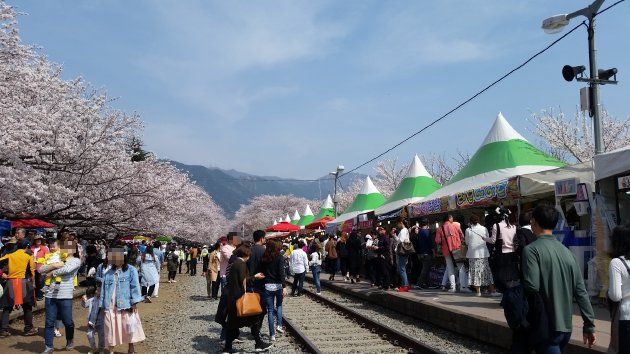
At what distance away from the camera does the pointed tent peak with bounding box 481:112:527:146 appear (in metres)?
15.5

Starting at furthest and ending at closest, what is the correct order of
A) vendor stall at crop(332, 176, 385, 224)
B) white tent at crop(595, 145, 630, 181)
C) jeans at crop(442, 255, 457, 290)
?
1. vendor stall at crop(332, 176, 385, 224)
2. jeans at crop(442, 255, 457, 290)
3. white tent at crop(595, 145, 630, 181)

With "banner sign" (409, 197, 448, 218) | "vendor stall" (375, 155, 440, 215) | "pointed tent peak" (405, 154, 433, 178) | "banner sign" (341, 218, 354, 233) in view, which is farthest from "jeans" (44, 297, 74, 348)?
"banner sign" (341, 218, 354, 233)

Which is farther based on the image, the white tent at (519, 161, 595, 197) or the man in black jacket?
the man in black jacket

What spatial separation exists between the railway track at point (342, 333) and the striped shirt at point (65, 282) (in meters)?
3.99

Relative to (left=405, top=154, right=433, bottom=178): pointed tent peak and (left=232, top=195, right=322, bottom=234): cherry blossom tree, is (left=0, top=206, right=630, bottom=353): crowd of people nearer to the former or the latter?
(left=405, top=154, right=433, bottom=178): pointed tent peak

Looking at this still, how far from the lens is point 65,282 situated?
8531 millimetres

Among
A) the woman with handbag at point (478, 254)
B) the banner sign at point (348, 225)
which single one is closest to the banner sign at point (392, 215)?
the banner sign at point (348, 225)

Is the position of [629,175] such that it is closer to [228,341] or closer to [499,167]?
[499,167]

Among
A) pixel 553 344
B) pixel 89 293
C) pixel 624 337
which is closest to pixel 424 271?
pixel 89 293

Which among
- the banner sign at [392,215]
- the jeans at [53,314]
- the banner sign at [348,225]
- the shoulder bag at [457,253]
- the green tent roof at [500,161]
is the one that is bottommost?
the jeans at [53,314]

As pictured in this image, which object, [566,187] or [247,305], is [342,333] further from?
[566,187]

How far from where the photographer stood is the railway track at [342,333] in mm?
8703

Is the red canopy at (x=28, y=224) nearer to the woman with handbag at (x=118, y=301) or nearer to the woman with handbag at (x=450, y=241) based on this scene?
the woman with handbag at (x=118, y=301)

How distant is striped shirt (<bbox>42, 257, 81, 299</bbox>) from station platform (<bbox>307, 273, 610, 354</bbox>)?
6735mm
